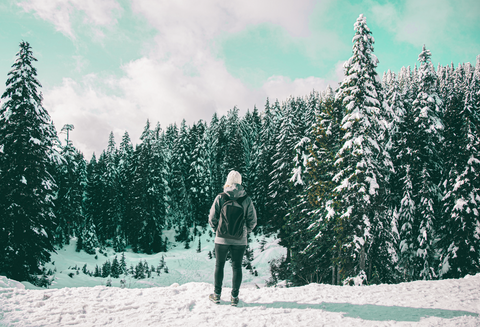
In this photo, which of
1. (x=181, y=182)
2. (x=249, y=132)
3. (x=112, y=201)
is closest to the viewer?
(x=112, y=201)

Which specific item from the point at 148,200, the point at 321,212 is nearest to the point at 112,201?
the point at 148,200

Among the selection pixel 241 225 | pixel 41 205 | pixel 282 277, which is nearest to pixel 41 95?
pixel 41 205

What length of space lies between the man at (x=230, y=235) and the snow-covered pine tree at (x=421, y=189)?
19033 millimetres

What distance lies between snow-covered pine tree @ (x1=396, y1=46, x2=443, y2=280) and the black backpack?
761 inches

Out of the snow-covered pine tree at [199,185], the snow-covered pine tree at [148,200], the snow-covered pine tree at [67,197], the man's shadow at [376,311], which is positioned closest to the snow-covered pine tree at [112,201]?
the snow-covered pine tree at [148,200]

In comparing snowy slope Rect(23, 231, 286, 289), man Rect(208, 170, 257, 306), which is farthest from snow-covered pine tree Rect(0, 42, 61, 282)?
man Rect(208, 170, 257, 306)

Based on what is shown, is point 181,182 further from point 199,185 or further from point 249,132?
point 249,132

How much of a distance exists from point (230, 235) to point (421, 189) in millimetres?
20216

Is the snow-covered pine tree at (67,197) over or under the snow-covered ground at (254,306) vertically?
over

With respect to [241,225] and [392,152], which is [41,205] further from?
[392,152]

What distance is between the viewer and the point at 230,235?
4570 mm

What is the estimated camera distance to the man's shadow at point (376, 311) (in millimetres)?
4367

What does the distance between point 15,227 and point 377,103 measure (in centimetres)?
1916

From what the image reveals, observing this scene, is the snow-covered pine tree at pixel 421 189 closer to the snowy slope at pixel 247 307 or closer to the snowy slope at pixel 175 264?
the snowy slope at pixel 175 264
